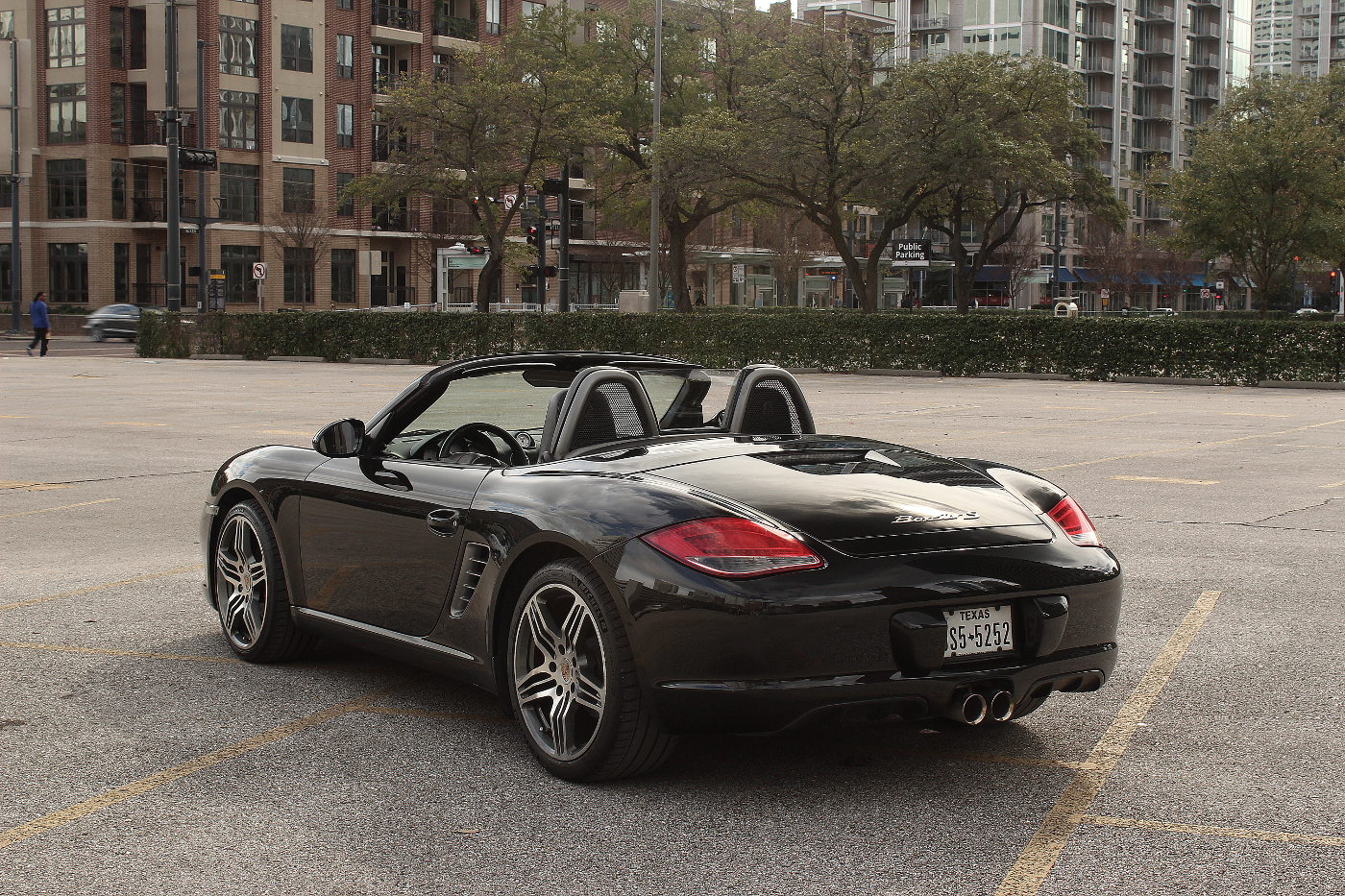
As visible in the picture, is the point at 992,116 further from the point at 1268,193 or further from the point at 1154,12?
the point at 1154,12

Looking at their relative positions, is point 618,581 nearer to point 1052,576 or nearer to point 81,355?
point 1052,576

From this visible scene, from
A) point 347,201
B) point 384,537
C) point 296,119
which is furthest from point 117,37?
point 384,537

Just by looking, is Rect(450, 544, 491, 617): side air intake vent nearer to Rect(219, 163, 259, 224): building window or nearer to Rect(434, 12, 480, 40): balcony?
Rect(219, 163, 259, 224): building window

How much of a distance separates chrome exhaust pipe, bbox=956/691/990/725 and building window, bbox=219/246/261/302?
223 ft

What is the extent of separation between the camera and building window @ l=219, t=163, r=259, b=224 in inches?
2712

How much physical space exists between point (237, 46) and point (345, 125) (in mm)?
6928

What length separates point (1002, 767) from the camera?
4.61 metres

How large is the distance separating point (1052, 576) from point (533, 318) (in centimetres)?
3313

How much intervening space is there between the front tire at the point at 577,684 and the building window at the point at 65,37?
69051mm

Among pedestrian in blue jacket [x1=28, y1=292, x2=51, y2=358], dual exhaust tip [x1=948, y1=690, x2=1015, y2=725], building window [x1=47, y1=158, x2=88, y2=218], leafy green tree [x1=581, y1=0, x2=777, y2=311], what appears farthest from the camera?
building window [x1=47, y1=158, x2=88, y2=218]

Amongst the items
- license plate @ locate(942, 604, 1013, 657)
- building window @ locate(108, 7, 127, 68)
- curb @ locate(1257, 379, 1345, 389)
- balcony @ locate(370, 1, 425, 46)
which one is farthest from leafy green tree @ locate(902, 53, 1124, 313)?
building window @ locate(108, 7, 127, 68)

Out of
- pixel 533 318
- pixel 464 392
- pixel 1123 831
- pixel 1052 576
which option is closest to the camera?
pixel 1123 831

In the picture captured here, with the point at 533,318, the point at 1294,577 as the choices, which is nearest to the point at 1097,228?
the point at 533,318

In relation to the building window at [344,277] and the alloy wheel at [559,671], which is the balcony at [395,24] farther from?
the alloy wheel at [559,671]
